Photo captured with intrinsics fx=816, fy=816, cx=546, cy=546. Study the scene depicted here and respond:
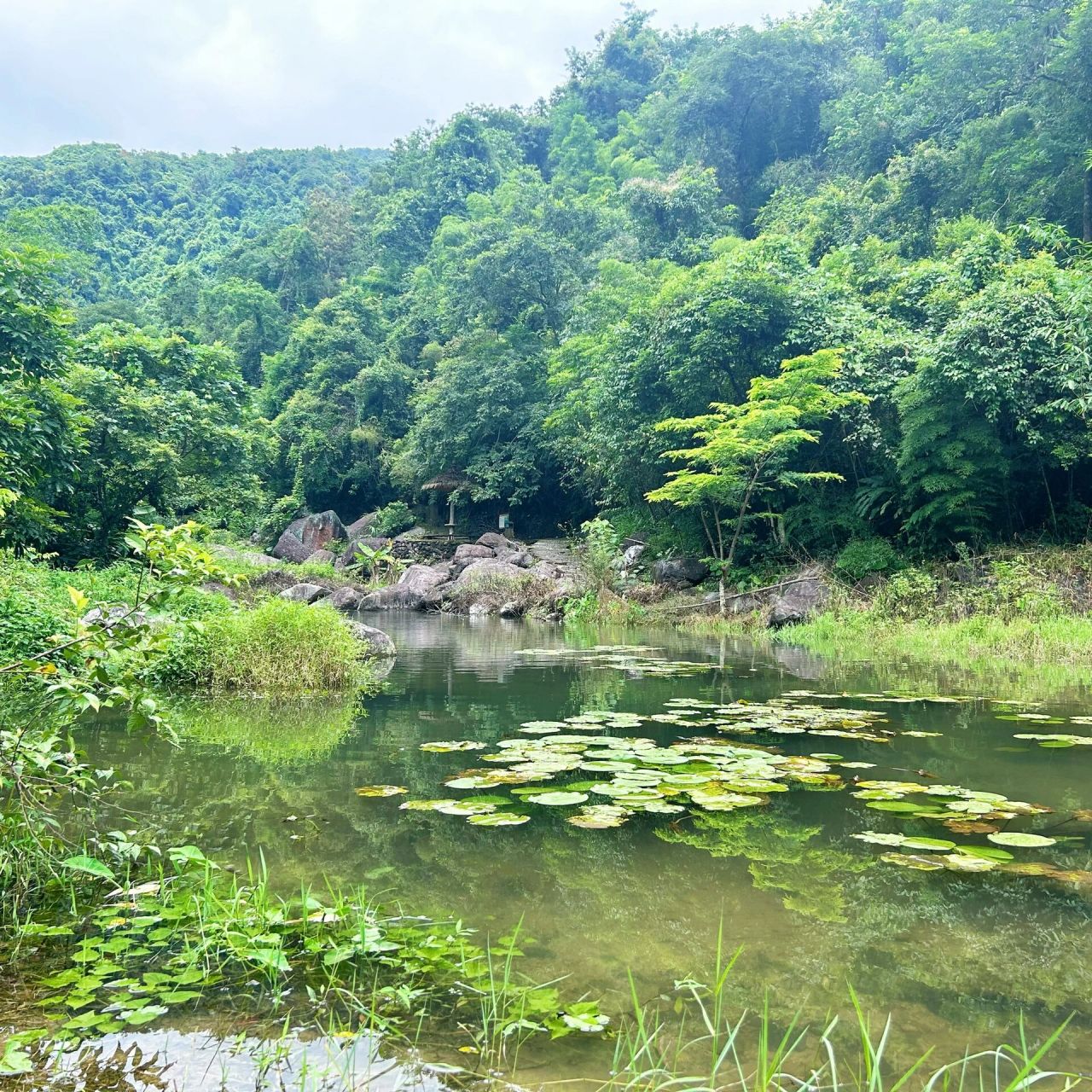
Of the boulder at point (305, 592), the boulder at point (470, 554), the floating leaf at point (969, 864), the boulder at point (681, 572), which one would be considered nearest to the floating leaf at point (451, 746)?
the floating leaf at point (969, 864)

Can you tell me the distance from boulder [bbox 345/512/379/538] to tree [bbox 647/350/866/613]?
1716 cm

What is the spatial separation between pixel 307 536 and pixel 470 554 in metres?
8.30

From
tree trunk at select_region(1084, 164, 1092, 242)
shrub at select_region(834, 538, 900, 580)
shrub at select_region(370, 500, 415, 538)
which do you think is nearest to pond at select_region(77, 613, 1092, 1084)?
shrub at select_region(834, 538, 900, 580)

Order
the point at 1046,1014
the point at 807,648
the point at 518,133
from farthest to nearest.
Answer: the point at 518,133
the point at 807,648
the point at 1046,1014

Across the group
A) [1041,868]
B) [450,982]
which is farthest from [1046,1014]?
[450,982]

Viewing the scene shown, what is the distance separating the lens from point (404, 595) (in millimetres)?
22453

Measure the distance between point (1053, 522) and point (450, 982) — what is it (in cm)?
1487

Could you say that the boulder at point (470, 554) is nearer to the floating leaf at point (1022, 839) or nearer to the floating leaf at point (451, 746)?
the floating leaf at point (451, 746)

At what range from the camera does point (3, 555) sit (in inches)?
289

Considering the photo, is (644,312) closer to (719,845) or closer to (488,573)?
(488,573)

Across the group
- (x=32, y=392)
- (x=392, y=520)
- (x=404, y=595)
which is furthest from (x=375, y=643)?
(x=392, y=520)

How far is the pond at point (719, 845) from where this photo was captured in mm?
2273

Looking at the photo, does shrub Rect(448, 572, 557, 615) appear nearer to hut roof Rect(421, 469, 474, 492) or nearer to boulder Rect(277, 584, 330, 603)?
boulder Rect(277, 584, 330, 603)

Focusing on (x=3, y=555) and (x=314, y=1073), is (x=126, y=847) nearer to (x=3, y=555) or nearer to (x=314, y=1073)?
(x=314, y=1073)
